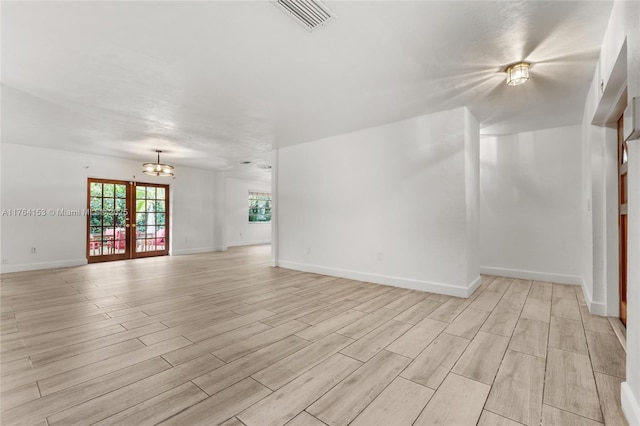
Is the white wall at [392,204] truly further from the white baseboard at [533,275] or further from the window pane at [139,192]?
the window pane at [139,192]

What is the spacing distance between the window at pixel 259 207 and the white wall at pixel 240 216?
0.67 feet

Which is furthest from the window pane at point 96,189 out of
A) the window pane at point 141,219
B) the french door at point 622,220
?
the french door at point 622,220

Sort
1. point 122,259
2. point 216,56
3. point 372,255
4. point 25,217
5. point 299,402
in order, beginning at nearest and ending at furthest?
point 299,402, point 216,56, point 372,255, point 25,217, point 122,259

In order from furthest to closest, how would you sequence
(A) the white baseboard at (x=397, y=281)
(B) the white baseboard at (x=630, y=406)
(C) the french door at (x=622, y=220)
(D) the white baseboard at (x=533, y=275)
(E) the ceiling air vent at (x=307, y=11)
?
(D) the white baseboard at (x=533, y=275) < (A) the white baseboard at (x=397, y=281) < (C) the french door at (x=622, y=220) < (E) the ceiling air vent at (x=307, y=11) < (B) the white baseboard at (x=630, y=406)

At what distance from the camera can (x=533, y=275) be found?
4.79 meters

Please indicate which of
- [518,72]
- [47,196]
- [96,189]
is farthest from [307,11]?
[96,189]

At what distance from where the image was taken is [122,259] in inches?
293

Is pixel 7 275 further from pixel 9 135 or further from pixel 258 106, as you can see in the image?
pixel 258 106

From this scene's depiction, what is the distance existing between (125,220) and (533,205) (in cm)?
938

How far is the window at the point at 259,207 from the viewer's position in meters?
11.2

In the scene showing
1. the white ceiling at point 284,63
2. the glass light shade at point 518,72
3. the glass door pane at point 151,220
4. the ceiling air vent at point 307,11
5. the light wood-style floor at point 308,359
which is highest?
the white ceiling at point 284,63

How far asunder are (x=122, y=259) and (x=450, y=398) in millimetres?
8367

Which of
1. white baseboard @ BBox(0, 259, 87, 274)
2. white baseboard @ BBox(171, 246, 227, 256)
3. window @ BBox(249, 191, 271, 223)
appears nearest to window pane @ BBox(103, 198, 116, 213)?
white baseboard @ BBox(0, 259, 87, 274)

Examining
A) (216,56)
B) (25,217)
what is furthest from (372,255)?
(25,217)
